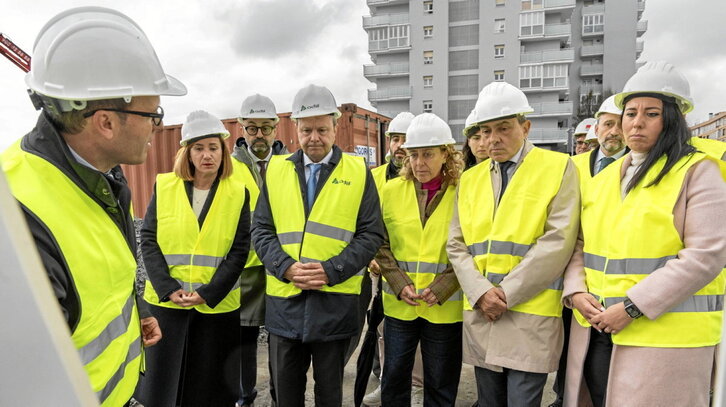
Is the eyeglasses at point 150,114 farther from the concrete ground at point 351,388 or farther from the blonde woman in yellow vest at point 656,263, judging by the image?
the concrete ground at point 351,388

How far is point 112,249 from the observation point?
4.00 feet

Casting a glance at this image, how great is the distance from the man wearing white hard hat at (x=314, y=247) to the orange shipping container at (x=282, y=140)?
4.95 meters

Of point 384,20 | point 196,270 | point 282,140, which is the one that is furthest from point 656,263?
point 384,20

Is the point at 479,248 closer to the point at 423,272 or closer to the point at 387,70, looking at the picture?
the point at 423,272

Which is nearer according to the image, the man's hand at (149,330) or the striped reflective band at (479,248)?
the man's hand at (149,330)

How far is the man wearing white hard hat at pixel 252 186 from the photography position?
310cm

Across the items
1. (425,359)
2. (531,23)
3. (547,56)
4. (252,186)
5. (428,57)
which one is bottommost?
(425,359)

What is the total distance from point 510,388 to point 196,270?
6.39 feet

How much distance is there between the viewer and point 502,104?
2.26 meters

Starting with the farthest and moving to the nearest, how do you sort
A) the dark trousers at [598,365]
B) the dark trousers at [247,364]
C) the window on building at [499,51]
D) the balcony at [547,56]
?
the balcony at [547,56] < the window on building at [499,51] < the dark trousers at [247,364] < the dark trousers at [598,365]

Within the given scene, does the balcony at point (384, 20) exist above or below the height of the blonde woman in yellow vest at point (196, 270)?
above

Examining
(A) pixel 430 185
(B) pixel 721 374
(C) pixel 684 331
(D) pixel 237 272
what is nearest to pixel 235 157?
(D) pixel 237 272

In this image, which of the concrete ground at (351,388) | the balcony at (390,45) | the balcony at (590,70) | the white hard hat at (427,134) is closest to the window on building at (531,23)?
the balcony at (590,70)

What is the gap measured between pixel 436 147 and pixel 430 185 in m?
0.26
